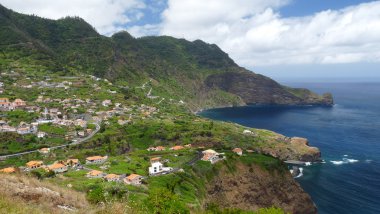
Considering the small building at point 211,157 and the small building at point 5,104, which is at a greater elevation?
the small building at point 5,104

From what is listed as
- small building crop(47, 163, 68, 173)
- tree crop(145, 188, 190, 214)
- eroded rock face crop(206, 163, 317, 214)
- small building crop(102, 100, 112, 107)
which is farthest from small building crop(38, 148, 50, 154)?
tree crop(145, 188, 190, 214)

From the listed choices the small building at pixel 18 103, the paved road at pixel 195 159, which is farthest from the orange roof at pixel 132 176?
the small building at pixel 18 103

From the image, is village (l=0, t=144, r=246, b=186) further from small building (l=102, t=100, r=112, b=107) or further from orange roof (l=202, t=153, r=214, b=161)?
small building (l=102, t=100, r=112, b=107)

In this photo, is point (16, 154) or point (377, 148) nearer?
point (16, 154)

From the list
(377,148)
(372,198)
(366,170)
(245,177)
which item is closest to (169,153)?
(245,177)

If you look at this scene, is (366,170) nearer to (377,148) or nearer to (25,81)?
(377,148)

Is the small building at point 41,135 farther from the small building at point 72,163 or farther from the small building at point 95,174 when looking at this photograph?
the small building at point 95,174
